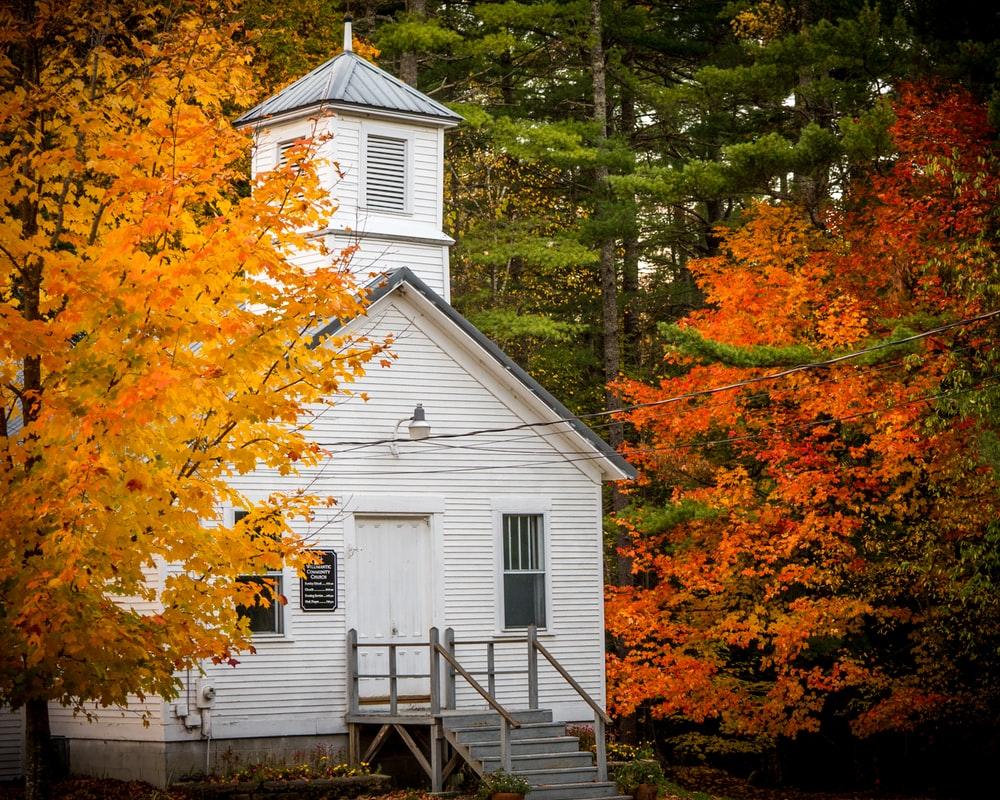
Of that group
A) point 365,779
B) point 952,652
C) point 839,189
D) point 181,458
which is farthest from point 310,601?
point 839,189

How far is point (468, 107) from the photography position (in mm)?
29219

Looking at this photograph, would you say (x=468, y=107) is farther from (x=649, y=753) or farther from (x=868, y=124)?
(x=649, y=753)

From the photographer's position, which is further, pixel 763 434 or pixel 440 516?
pixel 763 434

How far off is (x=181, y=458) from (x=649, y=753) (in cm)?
995

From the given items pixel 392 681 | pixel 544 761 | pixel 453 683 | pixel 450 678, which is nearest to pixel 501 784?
pixel 544 761

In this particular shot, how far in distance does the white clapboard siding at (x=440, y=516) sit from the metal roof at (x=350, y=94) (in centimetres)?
375

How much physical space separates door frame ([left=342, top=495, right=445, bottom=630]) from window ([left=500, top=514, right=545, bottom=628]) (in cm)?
106

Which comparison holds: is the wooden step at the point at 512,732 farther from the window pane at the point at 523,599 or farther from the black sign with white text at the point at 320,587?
the black sign with white text at the point at 320,587

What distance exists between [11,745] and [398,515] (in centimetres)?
Result: 632

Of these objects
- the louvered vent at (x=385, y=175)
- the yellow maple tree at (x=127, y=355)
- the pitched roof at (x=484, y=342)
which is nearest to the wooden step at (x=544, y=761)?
the pitched roof at (x=484, y=342)

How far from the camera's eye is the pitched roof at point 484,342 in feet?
66.1

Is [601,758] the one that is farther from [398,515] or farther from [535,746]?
[398,515]

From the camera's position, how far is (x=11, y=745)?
20375 millimetres

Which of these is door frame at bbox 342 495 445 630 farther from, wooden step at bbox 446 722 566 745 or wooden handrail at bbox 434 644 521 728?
wooden step at bbox 446 722 566 745
